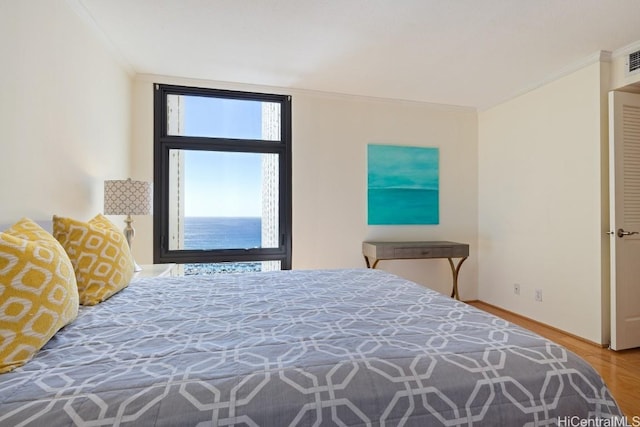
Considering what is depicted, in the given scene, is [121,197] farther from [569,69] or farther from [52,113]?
[569,69]

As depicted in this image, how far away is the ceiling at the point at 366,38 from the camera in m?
1.94

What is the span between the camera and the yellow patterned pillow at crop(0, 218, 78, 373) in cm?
81

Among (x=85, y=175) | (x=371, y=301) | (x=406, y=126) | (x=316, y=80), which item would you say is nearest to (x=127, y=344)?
(x=371, y=301)

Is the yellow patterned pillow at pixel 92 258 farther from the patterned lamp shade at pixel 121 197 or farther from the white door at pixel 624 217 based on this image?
the white door at pixel 624 217

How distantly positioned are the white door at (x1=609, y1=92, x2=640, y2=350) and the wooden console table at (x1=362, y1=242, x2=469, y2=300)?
1.21m

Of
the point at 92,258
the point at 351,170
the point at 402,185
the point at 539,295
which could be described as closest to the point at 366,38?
the point at 351,170

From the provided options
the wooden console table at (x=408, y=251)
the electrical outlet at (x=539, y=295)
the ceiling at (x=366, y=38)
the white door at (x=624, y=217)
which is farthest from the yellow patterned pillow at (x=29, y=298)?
the electrical outlet at (x=539, y=295)

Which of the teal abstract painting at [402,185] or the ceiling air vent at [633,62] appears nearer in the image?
the ceiling air vent at [633,62]

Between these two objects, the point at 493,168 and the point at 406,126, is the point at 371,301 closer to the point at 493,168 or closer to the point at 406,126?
the point at 406,126

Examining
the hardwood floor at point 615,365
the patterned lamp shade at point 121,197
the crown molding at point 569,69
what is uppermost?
the crown molding at point 569,69

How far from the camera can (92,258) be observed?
1.41m

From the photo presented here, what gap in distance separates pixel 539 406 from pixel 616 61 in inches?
119

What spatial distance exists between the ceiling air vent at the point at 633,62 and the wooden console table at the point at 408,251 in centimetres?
192

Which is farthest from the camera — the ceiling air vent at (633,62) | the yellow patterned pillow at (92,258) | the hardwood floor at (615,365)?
the ceiling air vent at (633,62)
